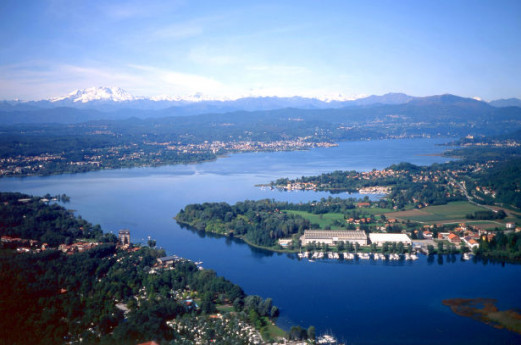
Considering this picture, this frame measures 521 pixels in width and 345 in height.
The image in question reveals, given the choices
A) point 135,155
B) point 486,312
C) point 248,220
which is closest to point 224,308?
point 486,312

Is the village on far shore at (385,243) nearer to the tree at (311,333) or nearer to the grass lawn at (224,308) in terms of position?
the grass lawn at (224,308)

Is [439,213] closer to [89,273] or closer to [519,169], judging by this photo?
[519,169]

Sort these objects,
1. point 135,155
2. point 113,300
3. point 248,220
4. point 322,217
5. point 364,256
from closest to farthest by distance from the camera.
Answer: point 113,300 < point 364,256 < point 248,220 < point 322,217 < point 135,155

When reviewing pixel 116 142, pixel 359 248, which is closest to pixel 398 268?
pixel 359 248

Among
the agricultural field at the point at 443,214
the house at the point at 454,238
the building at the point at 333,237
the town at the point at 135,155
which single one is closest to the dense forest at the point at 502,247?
the house at the point at 454,238

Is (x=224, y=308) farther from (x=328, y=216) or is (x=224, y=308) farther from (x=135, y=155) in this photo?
(x=135, y=155)

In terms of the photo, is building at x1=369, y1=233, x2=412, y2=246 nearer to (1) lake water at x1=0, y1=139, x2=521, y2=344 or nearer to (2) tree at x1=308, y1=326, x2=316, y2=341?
(1) lake water at x1=0, y1=139, x2=521, y2=344
